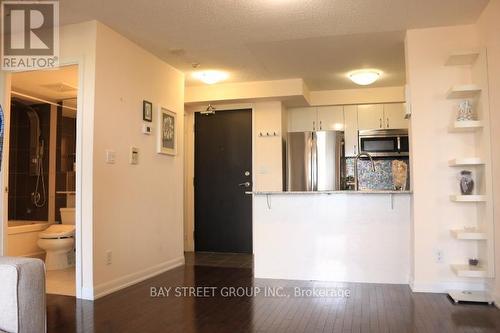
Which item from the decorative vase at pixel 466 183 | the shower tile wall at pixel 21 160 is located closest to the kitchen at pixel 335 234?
the decorative vase at pixel 466 183

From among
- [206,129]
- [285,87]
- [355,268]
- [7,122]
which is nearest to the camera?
[7,122]

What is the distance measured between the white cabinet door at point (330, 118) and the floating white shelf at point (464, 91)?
8.80 feet

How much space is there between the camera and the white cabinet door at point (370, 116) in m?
6.06

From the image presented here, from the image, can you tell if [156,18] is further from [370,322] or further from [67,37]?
[370,322]

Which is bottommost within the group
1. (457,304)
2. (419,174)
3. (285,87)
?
(457,304)

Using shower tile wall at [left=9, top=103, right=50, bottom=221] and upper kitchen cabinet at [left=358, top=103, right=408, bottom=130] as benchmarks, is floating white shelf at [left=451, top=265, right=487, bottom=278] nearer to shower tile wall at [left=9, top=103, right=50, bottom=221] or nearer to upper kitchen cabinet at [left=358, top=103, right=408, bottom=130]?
upper kitchen cabinet at [left=358, top=103, right=408, bottom=130]

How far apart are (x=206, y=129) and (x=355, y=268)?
318 cm

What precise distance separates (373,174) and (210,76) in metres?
3.01

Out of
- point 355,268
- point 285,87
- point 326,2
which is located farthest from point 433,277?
point 285,87

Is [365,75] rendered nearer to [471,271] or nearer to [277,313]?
[471,271]

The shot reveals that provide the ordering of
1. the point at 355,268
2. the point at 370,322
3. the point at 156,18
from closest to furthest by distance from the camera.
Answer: the point at 370,322 < the point at 156,18 < the point at 355,268

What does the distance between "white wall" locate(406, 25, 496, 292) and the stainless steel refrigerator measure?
209 centimetres

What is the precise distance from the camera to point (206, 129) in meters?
6.09

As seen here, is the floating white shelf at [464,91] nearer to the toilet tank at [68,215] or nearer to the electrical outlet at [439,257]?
the electrical outlet at [439,257]
